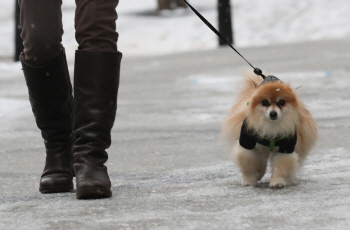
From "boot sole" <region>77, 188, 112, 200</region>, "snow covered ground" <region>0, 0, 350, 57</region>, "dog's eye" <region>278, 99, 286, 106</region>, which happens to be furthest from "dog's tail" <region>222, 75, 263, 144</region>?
"snow covered ground" <region>0, 0, 350, 57</region>

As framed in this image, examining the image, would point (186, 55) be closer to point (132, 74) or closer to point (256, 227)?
point (132, 74)

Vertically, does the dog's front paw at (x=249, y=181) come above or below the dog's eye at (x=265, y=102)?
below

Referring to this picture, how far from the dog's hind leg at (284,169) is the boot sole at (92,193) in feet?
2.67

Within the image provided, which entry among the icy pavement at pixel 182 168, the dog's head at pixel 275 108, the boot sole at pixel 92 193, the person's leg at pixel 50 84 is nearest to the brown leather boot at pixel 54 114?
the person's leg at pixel 50 84

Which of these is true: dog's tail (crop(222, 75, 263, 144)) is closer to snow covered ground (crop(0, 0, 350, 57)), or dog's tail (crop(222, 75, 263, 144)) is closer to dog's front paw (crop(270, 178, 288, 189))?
dog's front paw (crop(270, 178, 288, 189))

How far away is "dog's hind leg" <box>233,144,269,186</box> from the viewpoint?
3.27 meters

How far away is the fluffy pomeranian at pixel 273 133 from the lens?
3.16 meters

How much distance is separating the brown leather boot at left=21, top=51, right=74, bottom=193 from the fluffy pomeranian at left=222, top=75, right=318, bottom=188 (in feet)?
2.77

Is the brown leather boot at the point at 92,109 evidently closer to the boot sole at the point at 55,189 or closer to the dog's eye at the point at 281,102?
the boot sole at the point at 55,189

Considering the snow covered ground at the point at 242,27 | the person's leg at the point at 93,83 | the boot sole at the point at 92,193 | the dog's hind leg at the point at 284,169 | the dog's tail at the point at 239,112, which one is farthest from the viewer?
the snow covered ground at the point at 242,27

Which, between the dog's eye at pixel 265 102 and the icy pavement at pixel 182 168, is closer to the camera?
the icy pavement at pixel 182 168

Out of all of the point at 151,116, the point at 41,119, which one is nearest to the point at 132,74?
the point at 151,116

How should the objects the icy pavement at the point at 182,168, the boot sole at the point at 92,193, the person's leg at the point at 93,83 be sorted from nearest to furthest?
the icy pavement at the point at 182,168
the boot sole at the point at 92,193
the person's leg at the point at 93,83

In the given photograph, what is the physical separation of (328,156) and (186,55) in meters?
7.78
